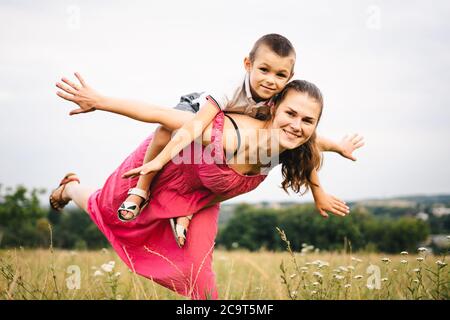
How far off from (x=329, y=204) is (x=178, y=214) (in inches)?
50.9

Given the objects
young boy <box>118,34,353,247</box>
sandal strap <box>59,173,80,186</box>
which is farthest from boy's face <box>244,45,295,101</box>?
sandal strap <box>59,173,80,186</box>

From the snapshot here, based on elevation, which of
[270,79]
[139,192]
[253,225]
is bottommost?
[253,225]

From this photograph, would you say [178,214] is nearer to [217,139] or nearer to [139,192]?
[139,192]

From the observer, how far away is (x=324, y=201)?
4.20 meters

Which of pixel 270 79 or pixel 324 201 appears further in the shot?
pixel 324 201

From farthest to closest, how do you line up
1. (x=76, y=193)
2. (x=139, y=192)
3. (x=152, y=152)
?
(x=76, y=193), (x=139, y=192), (x=152, y=152)

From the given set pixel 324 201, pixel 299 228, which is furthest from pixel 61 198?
pixel 299 228

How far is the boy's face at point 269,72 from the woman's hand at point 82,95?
3.66ft

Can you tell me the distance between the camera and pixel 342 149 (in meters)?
4.42

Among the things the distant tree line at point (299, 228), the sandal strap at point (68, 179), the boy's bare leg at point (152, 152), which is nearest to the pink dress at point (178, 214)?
the boy's bare leg at point (152, 152)

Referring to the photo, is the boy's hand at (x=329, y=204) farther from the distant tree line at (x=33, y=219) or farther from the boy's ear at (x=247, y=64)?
the distant tree line at (x=33, y=219)

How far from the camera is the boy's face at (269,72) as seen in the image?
356 centimetres
